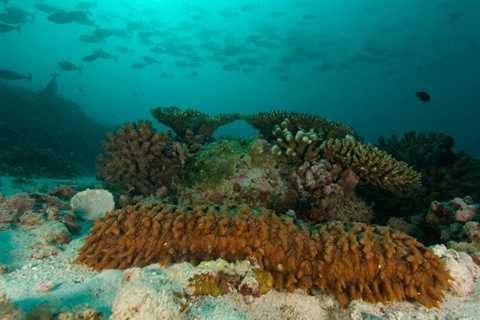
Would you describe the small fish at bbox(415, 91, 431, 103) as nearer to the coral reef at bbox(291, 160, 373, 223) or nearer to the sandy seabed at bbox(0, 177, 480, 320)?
the coral reef at bbox(291, 160, 373, 223)

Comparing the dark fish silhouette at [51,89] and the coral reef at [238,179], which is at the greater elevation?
the coral reef at [238,179]

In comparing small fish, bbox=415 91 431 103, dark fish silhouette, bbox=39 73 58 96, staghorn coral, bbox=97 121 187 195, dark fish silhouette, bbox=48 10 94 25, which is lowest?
dark fish silhouette, bbox=39 73 58 96

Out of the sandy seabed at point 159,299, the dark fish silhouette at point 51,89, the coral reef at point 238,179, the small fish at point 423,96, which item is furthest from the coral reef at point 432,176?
the dark fish silhouette at point 51,89

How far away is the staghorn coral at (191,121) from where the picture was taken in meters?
8.10

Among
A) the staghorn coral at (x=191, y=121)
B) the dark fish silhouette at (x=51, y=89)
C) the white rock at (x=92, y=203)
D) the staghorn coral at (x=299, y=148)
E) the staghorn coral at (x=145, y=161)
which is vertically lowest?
the dark fish silhouette at (x=51, y=89)

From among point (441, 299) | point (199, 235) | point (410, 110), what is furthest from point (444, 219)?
point (410, 110)

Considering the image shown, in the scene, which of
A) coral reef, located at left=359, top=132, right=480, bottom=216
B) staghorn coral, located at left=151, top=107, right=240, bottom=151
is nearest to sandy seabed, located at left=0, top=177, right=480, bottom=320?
coral reef, located at left=359, top=132, right=480, bottom=216

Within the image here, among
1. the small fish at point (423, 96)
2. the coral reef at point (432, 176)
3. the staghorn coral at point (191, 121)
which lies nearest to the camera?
the coral reef at point (432, 176)

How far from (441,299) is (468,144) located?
93353 mm

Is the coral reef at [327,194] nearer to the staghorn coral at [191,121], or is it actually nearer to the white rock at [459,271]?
the white rock at [459,271]

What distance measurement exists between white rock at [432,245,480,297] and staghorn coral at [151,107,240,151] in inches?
207

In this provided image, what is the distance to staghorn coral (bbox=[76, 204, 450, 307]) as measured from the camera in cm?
350

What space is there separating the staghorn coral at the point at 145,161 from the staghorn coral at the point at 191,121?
0.87 meters

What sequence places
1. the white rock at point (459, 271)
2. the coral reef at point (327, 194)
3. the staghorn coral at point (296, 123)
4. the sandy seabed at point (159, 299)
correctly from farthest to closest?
A: the staghorn coral at point (296, 123) < the coral reef at point (327, 194) < the white rock at point (459, 271) < the sandy seabed at point (159, 299)
